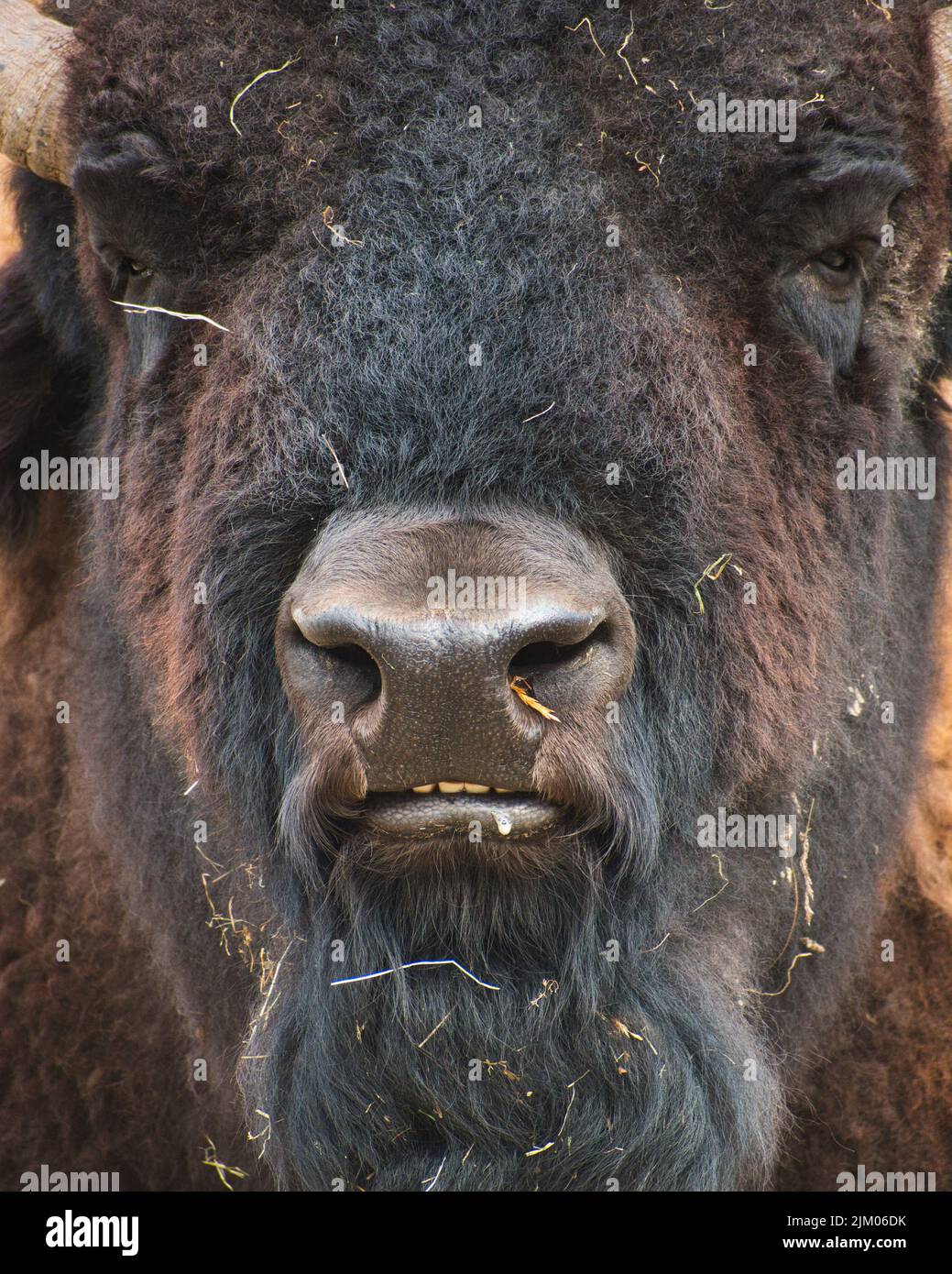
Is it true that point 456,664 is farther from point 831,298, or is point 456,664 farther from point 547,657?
point 831,298

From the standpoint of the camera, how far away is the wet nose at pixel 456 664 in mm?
1905

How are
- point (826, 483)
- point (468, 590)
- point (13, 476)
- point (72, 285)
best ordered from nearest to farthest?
point (468, 590) → point (826, 483) → point (72, 285) → point (13, 476)

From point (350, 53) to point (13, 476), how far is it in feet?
5.27

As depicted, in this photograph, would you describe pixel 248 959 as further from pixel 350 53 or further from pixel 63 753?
pixel 350 53

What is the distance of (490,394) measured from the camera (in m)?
2.17

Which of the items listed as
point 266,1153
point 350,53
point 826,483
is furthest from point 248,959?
point 350,53

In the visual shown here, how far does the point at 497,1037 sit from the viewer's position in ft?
7.35

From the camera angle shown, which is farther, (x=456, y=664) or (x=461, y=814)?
(x=461, y=814)

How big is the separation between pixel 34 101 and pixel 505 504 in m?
1.66

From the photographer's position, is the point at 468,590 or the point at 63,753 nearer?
the point at 468,590

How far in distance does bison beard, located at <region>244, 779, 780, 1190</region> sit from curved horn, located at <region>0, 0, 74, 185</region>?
71.0 inches

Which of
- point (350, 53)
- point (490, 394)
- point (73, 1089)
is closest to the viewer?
point (490, 394)

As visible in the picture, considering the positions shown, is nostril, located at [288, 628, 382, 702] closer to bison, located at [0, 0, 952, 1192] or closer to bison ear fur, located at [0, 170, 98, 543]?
bison, located at [0, 0, 952, 1192]

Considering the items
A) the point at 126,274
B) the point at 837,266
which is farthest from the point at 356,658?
the point at 837,266
